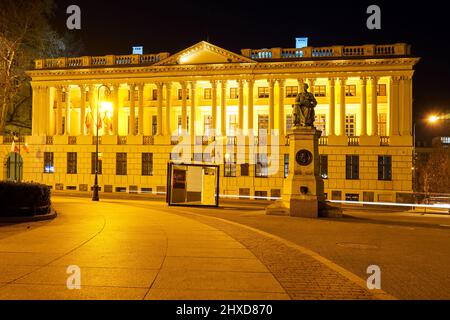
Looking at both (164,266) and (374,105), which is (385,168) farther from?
(164,266)

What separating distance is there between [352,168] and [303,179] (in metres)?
25.4

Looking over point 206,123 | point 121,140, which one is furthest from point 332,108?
point 121,140

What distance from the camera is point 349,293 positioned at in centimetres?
757

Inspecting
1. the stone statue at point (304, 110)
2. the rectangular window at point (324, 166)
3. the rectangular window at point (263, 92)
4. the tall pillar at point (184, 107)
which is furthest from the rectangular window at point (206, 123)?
the stone statue at point (304, 110)

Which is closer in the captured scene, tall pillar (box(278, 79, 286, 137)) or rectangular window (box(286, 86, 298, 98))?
tall pillar (box(278, 79, 286, 137))

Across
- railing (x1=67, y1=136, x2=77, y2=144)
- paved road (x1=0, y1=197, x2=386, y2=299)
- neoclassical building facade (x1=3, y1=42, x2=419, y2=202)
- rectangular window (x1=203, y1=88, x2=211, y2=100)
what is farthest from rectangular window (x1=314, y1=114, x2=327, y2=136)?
paved road (x1=0, y1=197, x2=386, y2=299)

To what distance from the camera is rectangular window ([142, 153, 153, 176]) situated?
49969mm

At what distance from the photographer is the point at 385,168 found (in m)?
45.3

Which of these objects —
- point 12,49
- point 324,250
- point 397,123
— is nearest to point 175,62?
point 12,49

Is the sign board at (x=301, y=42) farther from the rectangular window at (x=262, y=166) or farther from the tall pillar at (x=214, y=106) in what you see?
the rectangular window at (x=262, y=166)

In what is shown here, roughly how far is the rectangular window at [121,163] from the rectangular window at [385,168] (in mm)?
28028

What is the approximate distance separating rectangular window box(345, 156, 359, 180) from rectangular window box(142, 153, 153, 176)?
21.5m

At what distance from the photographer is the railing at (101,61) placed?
5144cm

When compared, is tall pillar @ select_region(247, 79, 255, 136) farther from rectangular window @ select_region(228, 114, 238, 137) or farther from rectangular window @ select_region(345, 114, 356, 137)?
rectangular window @ select_region(345, 114, 356, 137)
